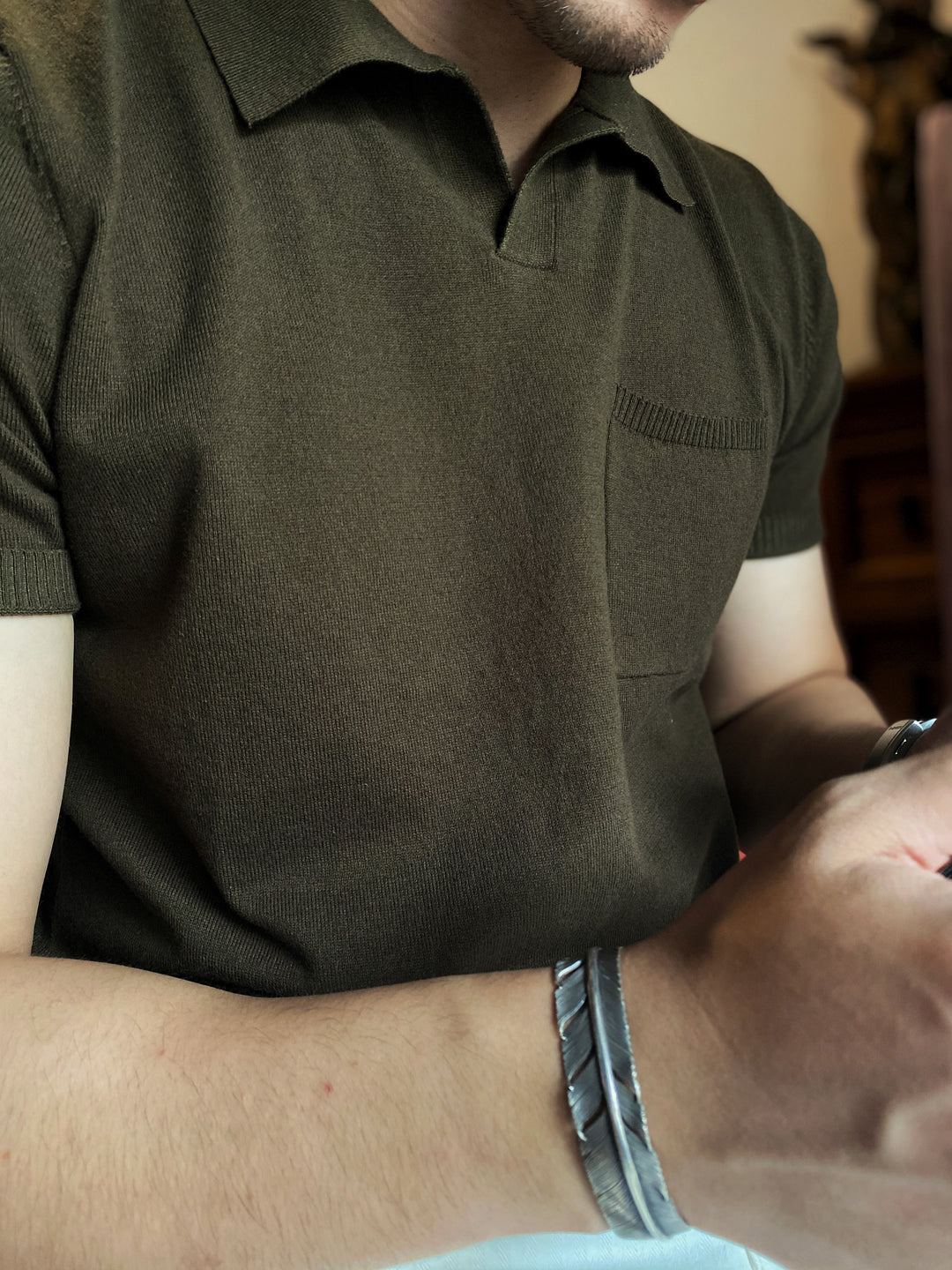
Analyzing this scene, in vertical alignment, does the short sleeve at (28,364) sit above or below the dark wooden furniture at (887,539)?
above

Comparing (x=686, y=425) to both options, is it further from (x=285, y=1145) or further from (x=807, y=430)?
(x=285, y=1145)

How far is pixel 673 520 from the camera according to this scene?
75 centimetres

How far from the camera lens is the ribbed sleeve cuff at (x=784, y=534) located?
0.97 meters

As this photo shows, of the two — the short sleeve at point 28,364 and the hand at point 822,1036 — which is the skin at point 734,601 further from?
the short sleeve at point 28,364

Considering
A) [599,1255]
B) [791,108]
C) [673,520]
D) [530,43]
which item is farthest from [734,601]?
[791,108]

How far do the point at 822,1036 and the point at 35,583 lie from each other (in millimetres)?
407

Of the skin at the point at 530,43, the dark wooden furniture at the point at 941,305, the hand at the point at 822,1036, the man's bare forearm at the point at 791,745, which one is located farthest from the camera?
the dark wooden furniture at the point at 941,305

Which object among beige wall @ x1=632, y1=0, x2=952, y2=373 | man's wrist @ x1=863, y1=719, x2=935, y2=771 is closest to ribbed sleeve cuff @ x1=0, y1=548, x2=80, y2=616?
man's wrist @ x1=863, y1=719, x2=935, y2=771

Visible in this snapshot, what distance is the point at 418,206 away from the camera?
0.66 metres

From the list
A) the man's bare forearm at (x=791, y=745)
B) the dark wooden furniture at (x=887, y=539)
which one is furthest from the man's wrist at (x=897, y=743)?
the dark wooden furniture at (x=887, y=539)

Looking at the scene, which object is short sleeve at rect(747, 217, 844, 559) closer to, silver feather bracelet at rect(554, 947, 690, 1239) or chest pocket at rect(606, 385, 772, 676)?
chest pocket at rect(606, 385, 772, 676)

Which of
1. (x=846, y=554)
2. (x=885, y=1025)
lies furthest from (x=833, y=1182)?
(x=846, y=554)

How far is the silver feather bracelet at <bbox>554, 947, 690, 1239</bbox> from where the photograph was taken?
44 cm

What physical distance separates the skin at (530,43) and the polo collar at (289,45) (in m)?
0.06
